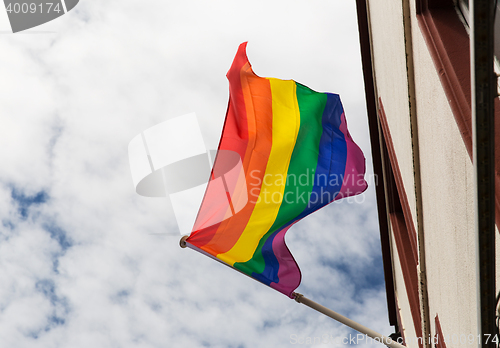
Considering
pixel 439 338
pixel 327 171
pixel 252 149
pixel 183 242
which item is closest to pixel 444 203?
pixel 439 338

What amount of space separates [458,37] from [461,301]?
2.15m

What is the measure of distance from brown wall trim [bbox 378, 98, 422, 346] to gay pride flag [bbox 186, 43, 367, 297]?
720 millimetres

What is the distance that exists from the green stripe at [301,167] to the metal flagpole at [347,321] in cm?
76

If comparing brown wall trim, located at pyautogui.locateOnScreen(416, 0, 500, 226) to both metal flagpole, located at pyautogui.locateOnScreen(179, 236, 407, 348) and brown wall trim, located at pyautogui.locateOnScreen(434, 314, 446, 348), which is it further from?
brown wall trim, located at pyautogui.locateOnScreen(434, 314, 446, 348)

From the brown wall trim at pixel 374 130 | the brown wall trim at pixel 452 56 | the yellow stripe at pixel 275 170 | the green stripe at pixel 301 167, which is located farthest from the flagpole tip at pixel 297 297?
the brown wall trim at pixel 374 130

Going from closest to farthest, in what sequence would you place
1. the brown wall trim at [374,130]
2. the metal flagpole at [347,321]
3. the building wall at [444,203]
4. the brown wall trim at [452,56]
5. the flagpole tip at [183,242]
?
the brown wall trim at [452,56] < the building wall at [444,203] < the metal flagpole at [347,321] < the flagpole tip at [183,242] < the brown wall trim at [374,130]

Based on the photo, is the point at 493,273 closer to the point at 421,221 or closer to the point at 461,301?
the point at 461,301

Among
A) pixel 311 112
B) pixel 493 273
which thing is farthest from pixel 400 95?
pixel 493 273

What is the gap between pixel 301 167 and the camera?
679 centimetres

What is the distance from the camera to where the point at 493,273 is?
2.03 meters

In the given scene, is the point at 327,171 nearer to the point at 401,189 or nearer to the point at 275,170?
the point at 275,170

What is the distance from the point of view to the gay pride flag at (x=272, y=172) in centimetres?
621

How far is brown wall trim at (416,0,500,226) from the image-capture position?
3023mm

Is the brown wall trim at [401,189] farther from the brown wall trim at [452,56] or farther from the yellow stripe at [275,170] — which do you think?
the brown wall trim at [452,56]
